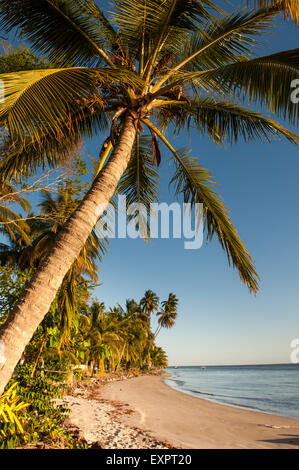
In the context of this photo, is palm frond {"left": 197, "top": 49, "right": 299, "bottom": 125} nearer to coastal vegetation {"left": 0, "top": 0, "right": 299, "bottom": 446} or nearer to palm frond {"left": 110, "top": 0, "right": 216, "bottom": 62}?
coastal vegetation {"left": 0, "top": 0, "right": 299, "bottom": 446}

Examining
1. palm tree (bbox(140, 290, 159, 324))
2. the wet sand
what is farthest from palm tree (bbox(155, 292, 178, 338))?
the wet sand

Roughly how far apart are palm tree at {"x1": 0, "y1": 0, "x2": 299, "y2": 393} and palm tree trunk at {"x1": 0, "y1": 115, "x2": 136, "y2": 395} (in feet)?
0.04

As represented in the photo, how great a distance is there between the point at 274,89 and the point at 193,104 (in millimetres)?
1405

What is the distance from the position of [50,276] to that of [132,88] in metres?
2.99

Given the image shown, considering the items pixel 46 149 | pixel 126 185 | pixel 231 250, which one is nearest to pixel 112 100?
pixel 46 149

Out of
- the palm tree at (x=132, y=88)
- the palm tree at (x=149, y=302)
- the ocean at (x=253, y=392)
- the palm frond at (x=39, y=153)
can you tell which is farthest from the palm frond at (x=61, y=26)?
the palm tree at (x=149, y=302)

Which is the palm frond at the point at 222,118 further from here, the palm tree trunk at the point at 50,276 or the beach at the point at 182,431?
the beach at the point at 182,431

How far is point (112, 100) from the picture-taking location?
4301 mm

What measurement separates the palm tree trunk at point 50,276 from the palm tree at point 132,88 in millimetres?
13

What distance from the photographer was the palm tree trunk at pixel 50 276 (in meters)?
2.14

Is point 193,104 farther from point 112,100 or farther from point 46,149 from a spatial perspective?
point 46,149

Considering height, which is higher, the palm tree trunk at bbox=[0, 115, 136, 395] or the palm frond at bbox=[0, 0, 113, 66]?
the palm frond at bbox=[0, 0, 113, 66]

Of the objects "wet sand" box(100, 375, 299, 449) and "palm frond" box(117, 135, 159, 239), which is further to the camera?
"wet sand" box(100, 375, 299, 449)

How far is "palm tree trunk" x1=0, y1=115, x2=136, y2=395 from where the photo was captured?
2.14 m
